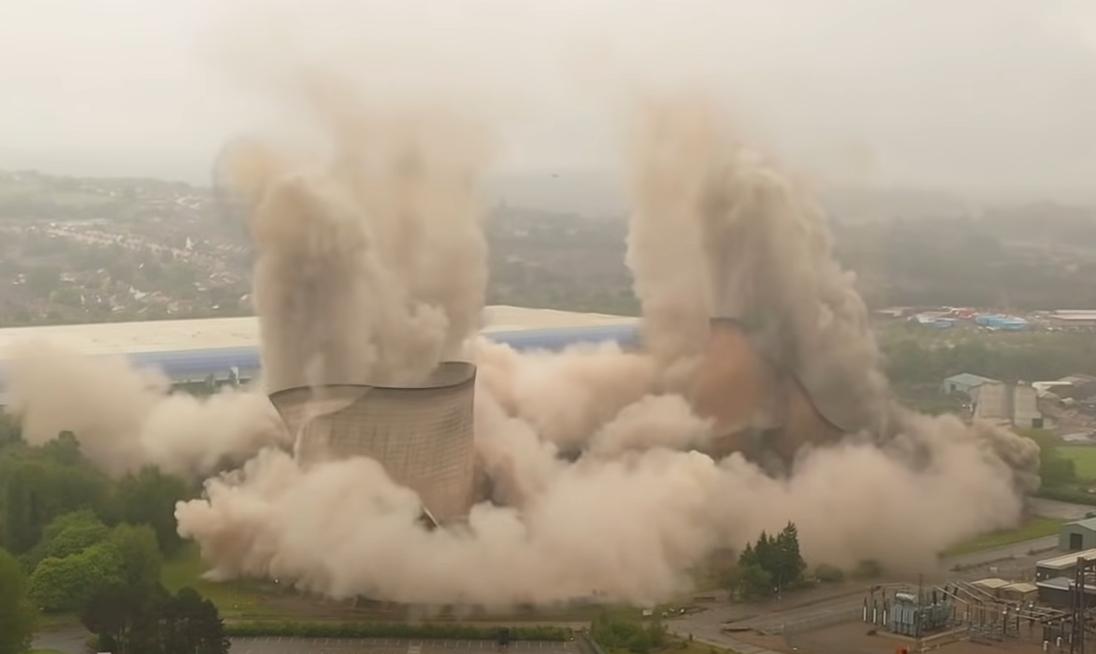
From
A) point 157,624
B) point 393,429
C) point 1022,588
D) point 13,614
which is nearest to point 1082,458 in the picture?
point 1022,588

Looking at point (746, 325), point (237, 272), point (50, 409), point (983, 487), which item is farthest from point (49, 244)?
point (983, 487)

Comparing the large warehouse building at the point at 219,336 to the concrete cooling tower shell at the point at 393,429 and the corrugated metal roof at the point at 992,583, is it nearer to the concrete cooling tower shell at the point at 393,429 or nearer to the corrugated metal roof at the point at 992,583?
the concrete cooling tower shell at the point at 393,429

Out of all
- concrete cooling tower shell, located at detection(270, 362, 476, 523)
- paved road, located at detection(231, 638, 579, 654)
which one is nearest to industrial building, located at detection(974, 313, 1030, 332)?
concrete cooling tower shell, located at detection(270, 362, 476, 523)

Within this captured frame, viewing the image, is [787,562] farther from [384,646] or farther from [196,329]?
[196,329]

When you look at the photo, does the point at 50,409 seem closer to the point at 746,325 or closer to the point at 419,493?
the point at 419,493

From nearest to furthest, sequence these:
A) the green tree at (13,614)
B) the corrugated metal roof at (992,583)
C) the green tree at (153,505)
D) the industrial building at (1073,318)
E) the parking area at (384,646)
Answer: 1. the green tree at (13,614)
2. the parking area at (384,646)
3. the corrugated metal roof at (992,583)
4. the green tree at (153,505)
5. the industrial building at (1073,318)

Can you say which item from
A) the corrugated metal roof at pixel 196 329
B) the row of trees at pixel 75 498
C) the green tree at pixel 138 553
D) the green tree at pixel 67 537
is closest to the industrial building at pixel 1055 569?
the green tree at pixel 138 553

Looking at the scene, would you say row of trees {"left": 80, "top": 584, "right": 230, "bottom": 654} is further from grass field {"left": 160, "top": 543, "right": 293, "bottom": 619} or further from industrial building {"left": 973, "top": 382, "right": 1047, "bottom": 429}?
industrial building {"left": 973, "top": 382, "right": 1047, "bottom": 429}
